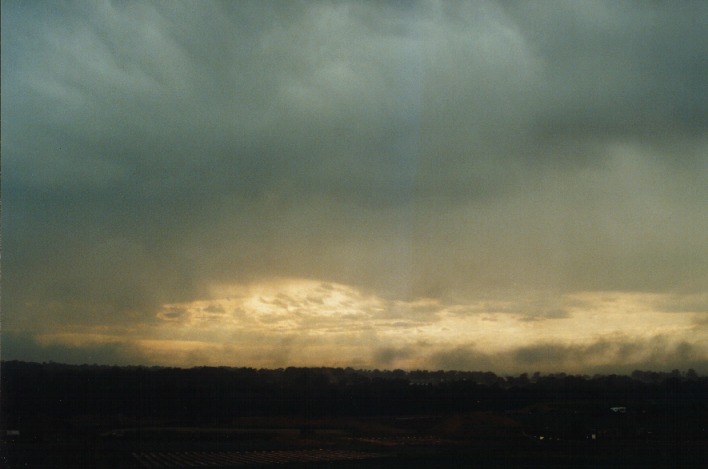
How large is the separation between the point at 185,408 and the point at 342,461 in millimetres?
50814

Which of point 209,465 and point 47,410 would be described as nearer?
point 209,465

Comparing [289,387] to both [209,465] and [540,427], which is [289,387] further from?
[209,465]

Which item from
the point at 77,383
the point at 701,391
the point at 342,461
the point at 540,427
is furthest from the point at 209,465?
the point at 701,391

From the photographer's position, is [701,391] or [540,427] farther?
[701,391]

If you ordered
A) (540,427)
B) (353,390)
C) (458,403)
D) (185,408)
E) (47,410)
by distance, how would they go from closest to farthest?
(540,427)
(47,410)
(185,408)
(458,403)
(353,390)

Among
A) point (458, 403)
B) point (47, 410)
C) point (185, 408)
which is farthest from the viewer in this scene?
point (458, 403)

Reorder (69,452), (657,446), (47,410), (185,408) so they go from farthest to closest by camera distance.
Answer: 1. (185,408)
2. (47,410)
3. (657,446)
4. (69,452)

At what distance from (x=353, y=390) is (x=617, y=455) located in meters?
73.8

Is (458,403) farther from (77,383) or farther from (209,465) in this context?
(209,465)

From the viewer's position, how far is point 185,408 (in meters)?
87.7

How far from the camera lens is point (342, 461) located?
43406mm

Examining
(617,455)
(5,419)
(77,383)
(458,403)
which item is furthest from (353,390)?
(617,455)

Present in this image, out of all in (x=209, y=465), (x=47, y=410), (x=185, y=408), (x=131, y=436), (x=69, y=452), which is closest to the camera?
(x=209, y=465)

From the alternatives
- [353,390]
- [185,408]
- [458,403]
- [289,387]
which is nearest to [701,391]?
[458,403]
